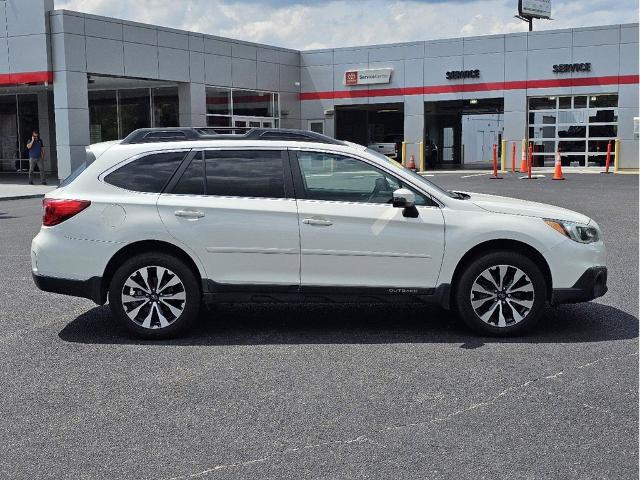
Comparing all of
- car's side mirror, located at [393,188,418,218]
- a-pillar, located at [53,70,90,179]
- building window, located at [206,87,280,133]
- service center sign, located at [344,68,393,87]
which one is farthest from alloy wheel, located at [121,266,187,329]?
service center sign, located at [344,68,393,87]

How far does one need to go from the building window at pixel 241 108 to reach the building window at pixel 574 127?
12.5 metres

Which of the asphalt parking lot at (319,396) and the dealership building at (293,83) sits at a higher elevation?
the dealership building at (293,83)

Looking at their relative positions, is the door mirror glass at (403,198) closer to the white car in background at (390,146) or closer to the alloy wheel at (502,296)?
the alloy wheel at (502,296)

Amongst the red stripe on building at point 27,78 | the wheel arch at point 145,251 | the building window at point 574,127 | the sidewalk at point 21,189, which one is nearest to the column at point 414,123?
the building window at point 574,127

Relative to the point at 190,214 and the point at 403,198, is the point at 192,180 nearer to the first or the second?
the point at 190,214

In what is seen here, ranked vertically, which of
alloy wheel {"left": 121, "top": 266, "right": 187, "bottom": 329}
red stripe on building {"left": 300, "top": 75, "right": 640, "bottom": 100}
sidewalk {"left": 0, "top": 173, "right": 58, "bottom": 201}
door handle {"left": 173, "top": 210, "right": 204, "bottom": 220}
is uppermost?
red stripe on building {"left": 300, "top": 75, "right": 640, "bottom": 100}

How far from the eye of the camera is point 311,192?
6.54 m

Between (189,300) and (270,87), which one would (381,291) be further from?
(270,87)

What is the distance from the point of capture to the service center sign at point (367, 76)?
1521 inches

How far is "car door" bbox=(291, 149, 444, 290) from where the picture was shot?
21.0ft

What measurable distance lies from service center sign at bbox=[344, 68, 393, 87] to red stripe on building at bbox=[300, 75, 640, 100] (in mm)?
460

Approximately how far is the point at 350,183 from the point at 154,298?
1886 millimetres

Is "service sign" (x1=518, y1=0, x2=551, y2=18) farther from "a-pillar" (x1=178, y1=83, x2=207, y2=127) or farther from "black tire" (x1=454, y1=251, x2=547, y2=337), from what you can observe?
"black tire" (x1=454, y1=251, x2=547, y2=337)

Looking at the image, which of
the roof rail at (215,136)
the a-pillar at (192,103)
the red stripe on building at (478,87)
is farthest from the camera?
the red stripe on building at (478,87)
